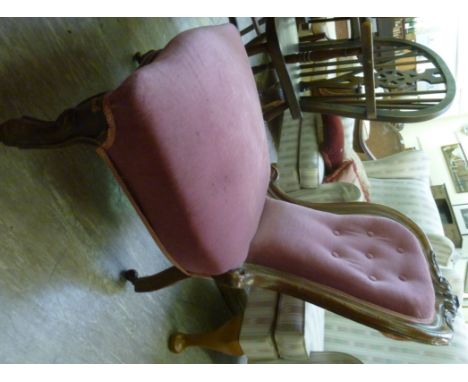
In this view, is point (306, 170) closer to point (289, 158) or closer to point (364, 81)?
point (289, 158)

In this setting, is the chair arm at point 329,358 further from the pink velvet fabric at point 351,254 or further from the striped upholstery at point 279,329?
the pink velvet fabric at point 351,254

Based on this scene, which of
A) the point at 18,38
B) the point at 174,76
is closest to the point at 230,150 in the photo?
the point at 174,76

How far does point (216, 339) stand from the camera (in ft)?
3.93

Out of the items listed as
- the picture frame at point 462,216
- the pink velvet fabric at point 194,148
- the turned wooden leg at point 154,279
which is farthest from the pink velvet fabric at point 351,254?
the picture frame at point 462,216

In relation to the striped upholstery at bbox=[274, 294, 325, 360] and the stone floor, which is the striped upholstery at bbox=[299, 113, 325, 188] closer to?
the striped upholstery at bbox=[274, 294, 325, 360]

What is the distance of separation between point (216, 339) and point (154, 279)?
318mm

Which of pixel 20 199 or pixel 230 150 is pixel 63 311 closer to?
pixel 20 199

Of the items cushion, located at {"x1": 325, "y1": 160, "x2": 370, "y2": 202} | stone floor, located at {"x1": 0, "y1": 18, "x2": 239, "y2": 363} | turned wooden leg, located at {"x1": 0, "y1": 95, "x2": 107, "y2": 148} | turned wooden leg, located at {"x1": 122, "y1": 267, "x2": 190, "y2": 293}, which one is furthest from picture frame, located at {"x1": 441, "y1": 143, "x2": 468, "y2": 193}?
turned wooden leg, located at {"x1": 0, "y1": 95, "x2": 107, "y2": 148}

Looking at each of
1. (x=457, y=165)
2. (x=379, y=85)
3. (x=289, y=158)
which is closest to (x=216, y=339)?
(x=289, y=158)

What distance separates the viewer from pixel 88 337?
979mm

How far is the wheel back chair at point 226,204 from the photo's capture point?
0.54 meters

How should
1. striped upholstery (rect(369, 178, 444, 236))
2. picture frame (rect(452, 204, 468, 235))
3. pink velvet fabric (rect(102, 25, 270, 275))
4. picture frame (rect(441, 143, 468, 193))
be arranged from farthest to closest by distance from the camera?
picture frame (rect(441, 143, 468, 193)) → picture frame (rect(452, 204, 468, 235)) → striped upholstery (rect(369, 178, 444, 236)) → pink velvet fabric (rect(102, 25, 270, 275))

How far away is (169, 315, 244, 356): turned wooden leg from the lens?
46.8 inches

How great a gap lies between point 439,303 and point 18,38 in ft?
3.71
